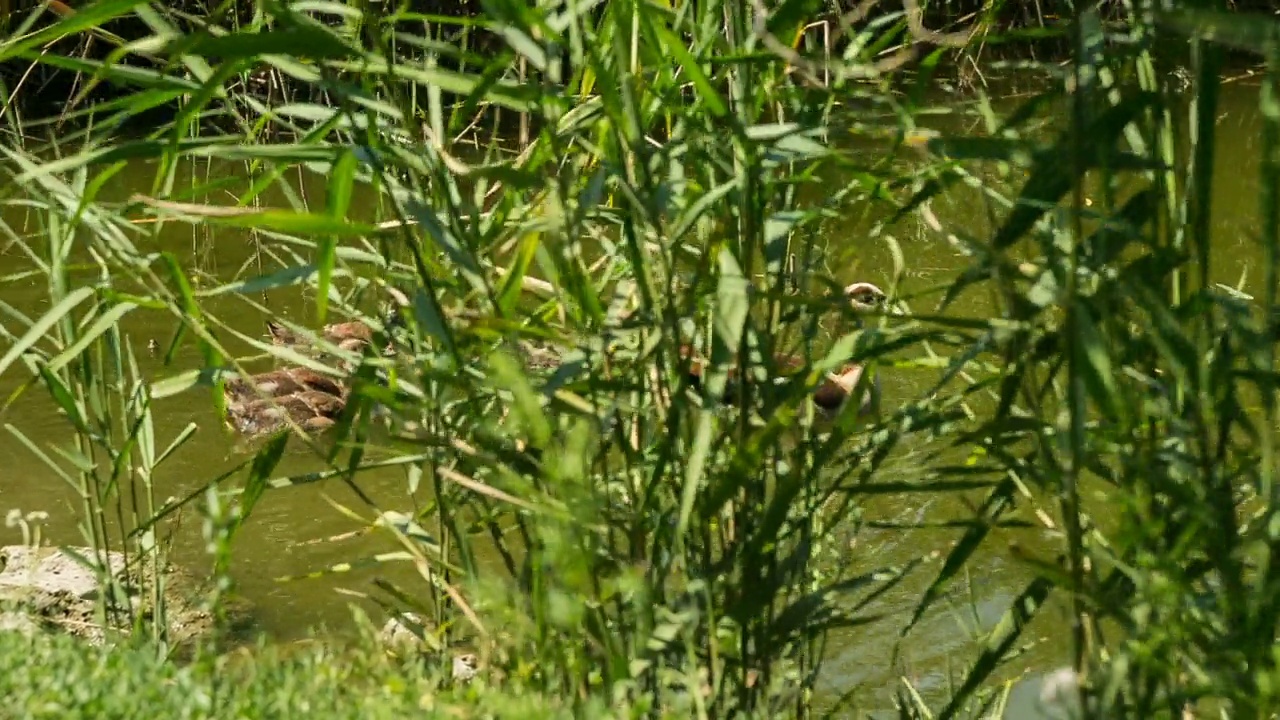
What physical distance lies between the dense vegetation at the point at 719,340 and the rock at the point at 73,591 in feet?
5.02

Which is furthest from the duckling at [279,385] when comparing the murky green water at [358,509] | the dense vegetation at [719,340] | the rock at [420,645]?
the dense vegetation at [719,340]

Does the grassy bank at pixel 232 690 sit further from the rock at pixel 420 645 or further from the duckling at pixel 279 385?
the duckling at pixel 279 385

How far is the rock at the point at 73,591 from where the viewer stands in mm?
5016

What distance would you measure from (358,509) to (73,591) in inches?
42.6

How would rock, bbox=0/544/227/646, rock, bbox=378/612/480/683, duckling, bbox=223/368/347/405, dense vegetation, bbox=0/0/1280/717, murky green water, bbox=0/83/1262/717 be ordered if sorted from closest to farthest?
dense vegetation, bbox=0/0/1280/717, rock, bbox=378/612/480/683, murky green water, bbox=0/83/1262/717, rock, bbox=0/544/227/646, duckling, bbox=223/368/347/405

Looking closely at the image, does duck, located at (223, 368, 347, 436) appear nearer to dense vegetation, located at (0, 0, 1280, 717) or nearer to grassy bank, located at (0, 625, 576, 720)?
dense vegetation, located at (0, 0, 1280, 717)

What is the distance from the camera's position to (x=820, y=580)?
3.38 m

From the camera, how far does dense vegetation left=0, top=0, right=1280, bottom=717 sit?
7.80 feet

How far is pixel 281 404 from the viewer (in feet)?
24.5

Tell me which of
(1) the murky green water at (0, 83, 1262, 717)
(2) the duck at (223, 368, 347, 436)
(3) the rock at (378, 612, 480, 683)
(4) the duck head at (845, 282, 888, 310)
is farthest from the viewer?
(2) the duck at (223, 368, 347, 436)

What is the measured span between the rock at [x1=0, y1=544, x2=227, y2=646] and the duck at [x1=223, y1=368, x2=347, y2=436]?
1.93 m

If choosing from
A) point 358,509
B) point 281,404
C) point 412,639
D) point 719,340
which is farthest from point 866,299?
point 719,340

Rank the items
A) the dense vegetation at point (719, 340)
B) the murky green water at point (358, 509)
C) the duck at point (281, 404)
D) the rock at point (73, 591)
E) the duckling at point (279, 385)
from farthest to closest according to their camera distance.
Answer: the duckling at point (279, 385), the duck at point (281, 404), the rock at point (73, 591), the murky green water at point (358, 509), the dense vegetation at point (719, 340)

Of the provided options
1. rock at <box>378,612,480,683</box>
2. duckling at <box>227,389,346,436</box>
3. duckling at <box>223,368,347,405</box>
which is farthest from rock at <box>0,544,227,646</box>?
duckling at <box>223,368,347,405</box>
